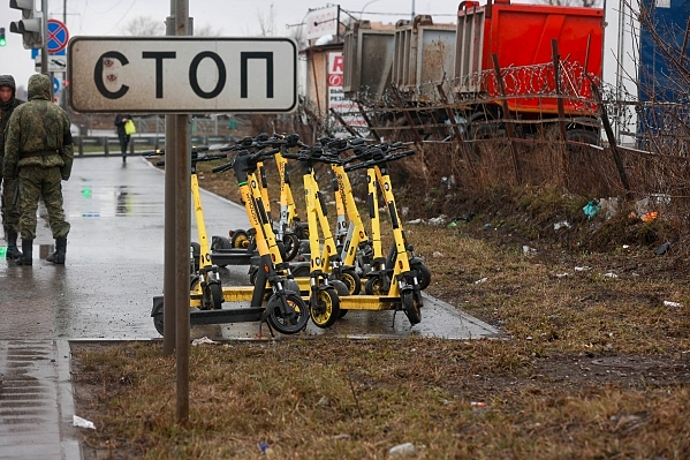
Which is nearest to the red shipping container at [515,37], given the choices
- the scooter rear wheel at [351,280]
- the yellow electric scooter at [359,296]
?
the scooter rear wheel at [351,280]

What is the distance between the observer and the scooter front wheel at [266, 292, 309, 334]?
7801mm

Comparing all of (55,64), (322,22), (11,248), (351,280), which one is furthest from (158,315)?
(322,22)

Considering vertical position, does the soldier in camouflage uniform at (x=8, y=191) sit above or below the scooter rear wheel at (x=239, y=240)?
above

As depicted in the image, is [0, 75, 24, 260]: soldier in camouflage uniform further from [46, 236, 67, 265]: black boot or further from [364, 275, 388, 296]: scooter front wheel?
[364, 275, 388, 296]: scooter front wheel

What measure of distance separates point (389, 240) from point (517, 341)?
5.68 metres

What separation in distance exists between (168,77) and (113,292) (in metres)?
5.07

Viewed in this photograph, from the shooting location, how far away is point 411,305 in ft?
26.6

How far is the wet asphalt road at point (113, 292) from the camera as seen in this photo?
816 cm

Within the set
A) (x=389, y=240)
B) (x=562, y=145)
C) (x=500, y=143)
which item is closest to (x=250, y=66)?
(x=389, y=240)

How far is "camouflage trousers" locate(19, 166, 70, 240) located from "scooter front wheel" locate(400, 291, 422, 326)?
4.82 m

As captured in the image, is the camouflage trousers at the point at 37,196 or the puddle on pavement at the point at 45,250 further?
the puddle on pavement at the point at 45,250

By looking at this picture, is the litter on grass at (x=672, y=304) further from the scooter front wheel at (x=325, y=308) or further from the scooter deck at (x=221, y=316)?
the scooter deck at (x=221, y=316)

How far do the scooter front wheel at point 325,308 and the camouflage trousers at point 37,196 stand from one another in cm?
434

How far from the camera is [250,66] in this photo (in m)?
5.34
